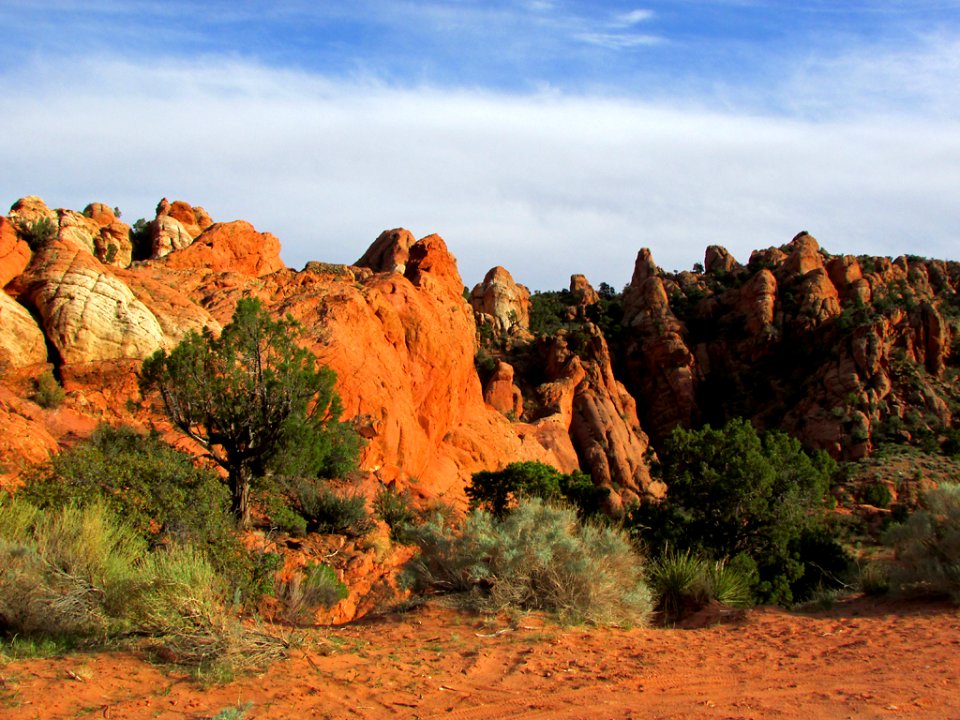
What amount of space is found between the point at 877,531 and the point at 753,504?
15376 millimetres

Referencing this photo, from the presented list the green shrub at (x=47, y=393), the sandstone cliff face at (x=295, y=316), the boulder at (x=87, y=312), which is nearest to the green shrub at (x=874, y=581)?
the sandstone cliff face at (x=295, y=316)

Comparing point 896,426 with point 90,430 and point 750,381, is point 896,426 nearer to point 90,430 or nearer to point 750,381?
point 750,381

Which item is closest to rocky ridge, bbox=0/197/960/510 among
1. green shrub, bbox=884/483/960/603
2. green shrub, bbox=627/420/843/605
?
green shrub, bbox=627/420/843/605

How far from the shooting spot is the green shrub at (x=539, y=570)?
11398mm

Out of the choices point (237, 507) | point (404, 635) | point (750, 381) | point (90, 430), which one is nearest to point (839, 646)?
point (404, 635)

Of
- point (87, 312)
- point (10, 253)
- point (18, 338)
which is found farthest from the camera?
point (10, 253)

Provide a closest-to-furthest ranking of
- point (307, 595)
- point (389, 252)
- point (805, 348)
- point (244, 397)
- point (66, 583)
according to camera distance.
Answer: point (66, 583) → point (307, 595) → point (244, 397) → point (389, 252) → point (805, 348)

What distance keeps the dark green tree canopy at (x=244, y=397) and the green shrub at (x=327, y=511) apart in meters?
3.15

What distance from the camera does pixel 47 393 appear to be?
21.6 meters

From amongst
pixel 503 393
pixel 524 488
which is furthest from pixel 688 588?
pixel 503 393

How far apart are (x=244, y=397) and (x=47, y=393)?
7035mm

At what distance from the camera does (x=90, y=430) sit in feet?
69.1

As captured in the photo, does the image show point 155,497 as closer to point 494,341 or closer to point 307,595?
point 307,595

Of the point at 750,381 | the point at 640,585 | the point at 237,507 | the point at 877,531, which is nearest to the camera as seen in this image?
the point at 640,585
